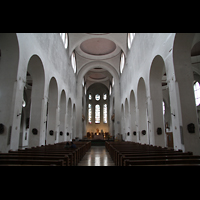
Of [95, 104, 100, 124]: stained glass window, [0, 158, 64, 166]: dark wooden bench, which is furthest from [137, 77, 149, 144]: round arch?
[95, 104, 100, 124]: stained glass window

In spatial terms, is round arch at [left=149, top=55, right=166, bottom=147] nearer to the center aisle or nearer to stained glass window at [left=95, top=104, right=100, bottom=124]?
the center aisle

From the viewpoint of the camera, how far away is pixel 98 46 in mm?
20812

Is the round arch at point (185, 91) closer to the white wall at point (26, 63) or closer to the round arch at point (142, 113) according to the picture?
the round arch at point (142, 113)

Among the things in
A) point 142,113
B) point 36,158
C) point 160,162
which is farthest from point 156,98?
point 36,158

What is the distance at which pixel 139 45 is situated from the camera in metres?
11.6

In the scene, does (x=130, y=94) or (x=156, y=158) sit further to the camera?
(x=130, y=94)

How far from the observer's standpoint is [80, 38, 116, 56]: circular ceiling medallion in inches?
782

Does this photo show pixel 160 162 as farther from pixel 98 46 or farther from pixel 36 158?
pixel 98 46

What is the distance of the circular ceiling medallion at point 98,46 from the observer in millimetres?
19859
